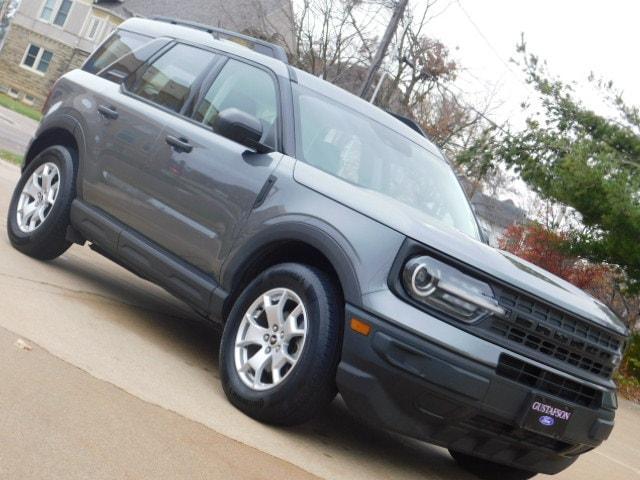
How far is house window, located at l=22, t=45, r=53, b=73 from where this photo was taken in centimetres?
6281

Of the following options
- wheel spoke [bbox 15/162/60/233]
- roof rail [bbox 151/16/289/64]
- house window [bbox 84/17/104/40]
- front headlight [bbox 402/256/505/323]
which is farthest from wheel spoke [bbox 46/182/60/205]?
house window [bbox 84/17/104/40]

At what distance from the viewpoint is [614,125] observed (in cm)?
2391

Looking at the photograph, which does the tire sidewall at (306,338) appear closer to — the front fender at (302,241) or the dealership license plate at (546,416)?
the front fender at (302,241)

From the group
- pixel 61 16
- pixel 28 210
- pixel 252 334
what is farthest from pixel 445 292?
pixel 61 16

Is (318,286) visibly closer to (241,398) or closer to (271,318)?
(271,318)

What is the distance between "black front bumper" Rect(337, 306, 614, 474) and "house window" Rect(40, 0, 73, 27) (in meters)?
61.2

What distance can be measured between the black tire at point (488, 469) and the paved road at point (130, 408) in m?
0.07

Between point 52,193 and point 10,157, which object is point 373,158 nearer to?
point 52,193

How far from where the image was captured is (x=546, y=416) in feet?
17.0

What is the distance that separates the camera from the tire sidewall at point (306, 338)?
5203 millimetres

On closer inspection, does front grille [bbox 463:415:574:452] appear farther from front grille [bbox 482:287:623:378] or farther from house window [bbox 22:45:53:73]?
house window [bbox 22:45:53:73]

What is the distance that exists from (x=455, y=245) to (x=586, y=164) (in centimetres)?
1744

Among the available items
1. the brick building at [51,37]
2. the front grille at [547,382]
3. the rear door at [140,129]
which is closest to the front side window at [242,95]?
the rear door at [140,129]

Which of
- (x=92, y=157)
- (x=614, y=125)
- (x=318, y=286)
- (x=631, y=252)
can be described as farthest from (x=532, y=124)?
(x=318, y=286)
